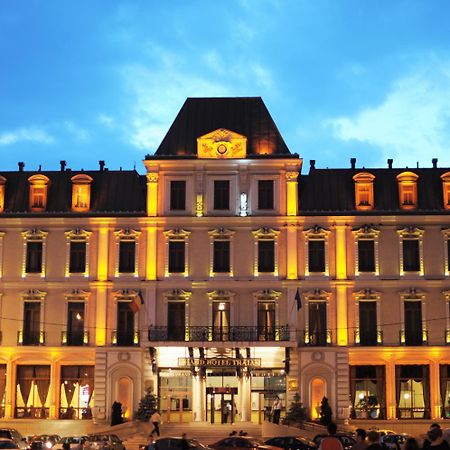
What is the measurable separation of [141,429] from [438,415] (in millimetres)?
17256

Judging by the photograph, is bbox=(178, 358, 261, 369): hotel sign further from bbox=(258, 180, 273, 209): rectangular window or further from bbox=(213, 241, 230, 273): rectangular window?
bbox=(258, 180, 273, 209): rectangular window

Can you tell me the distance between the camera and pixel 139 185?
205 ft

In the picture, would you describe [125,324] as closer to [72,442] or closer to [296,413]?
[296,413]

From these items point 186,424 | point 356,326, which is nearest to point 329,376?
point 356,326

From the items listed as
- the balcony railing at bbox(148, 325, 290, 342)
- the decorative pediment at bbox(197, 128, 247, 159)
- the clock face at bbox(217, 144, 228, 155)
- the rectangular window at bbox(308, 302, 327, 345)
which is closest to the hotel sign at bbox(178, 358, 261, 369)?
the balcony railing at bbox(148, 325, 290, 342)

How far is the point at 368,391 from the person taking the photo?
58.2 m

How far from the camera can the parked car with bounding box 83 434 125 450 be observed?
43.3m

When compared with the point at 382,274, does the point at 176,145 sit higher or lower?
higher

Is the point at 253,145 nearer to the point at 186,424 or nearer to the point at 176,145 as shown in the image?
the point at 176,145

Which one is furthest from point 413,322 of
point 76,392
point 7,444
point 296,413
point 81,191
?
point 7,444

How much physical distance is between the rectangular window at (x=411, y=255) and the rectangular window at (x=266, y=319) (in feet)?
27.6

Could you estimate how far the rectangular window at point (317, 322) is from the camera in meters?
58.6

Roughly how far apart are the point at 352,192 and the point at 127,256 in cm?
1442

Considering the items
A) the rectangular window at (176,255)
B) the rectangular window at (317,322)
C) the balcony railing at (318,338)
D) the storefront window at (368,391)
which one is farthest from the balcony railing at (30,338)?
the storefront window at (368,391)
